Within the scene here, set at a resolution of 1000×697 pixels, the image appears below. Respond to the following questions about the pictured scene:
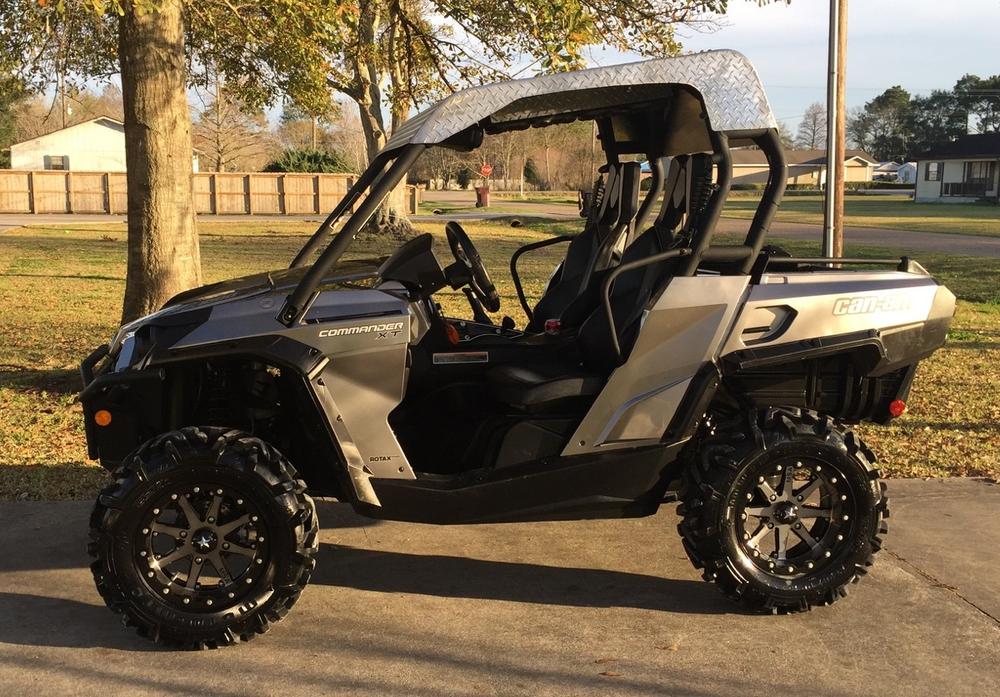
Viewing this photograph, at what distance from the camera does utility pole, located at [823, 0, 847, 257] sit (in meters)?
9.19

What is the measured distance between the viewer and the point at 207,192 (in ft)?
137

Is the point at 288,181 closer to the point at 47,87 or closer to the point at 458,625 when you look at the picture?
the point at 47,87

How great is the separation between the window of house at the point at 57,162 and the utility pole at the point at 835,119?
172 ft

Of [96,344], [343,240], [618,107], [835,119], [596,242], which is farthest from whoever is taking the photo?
[96,344]

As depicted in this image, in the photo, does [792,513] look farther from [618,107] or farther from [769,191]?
[618,107]

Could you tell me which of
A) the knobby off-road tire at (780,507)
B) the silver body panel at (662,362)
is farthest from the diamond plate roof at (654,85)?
the knobby off-road tire at (780,507)

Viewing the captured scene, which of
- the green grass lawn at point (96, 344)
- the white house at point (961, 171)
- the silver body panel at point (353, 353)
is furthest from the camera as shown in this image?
the white house at point (961, 171)

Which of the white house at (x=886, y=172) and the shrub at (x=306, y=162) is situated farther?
the white house at (x=886, y=172)

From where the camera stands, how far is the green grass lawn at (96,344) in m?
6.17

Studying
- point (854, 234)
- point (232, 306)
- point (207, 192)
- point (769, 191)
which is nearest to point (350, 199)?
point (232, 306)

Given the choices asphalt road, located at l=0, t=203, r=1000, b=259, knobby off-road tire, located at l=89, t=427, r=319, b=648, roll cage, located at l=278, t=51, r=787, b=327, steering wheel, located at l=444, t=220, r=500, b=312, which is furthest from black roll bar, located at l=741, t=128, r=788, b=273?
asphalt road, located at l=0, t=203, r=1000, b=259

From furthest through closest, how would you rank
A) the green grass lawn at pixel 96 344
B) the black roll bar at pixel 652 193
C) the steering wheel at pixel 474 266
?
the green grass lawn at pixel 96 344
the black roll bar at pixel 652 193
the steering wheel at pixel 474 266

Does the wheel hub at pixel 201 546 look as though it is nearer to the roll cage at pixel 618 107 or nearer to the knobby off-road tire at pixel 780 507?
the roll cage at pixel 618 107

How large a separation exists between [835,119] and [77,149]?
175ft
